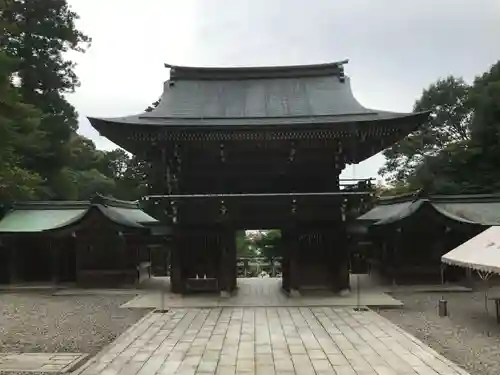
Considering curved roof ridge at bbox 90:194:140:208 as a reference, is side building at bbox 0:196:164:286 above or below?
below

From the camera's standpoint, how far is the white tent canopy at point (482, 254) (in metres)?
10.9

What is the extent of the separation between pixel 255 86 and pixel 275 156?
3.63 m

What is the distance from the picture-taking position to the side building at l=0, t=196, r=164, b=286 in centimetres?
1930

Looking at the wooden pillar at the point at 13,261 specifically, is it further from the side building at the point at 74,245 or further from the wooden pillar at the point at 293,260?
the wooden pillar at the point at 293,260

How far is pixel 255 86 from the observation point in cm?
1875

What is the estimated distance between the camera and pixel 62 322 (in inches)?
475

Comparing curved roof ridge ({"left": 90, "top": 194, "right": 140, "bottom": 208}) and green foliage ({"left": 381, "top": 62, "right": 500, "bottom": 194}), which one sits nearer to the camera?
curved roof ridge ({"left": 90, "top": 194, "right": 140, "bottom": 208})

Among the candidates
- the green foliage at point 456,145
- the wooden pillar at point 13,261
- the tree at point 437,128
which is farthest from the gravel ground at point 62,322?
the tree at point 437,128

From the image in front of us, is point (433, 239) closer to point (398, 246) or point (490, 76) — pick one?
point (398, 246)

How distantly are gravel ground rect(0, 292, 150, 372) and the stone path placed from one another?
1.22 feet

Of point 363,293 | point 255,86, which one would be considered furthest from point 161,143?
point 363,293

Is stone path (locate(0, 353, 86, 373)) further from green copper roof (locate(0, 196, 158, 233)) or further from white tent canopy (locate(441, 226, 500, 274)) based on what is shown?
green copper roof (locate(0, 196, 158, 233))

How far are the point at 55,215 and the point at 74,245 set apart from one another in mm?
2926

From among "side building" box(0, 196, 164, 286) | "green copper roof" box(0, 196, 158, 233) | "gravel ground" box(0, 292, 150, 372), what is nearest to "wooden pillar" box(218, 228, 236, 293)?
"side building" box(0, 196, 164, 286)
